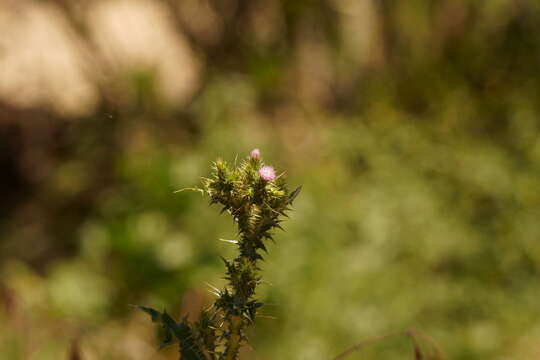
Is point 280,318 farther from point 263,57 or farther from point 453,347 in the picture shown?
point 263,57

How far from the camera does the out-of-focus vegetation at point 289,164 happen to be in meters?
2.68

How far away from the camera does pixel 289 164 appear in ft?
11.7

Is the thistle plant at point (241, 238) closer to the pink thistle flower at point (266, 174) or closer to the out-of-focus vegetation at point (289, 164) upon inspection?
the pink thistle flower at point (266, 174)

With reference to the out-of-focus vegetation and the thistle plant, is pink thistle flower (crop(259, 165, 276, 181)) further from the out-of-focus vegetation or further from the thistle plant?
the out-of-focus vegetation

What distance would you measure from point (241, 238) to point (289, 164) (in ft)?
9.01

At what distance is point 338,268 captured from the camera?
2783mm

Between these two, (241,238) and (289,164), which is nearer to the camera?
(241,238)

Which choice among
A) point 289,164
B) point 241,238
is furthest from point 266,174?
point 289,164

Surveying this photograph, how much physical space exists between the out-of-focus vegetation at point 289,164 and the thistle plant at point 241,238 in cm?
122

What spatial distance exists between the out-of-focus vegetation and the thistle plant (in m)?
1.22

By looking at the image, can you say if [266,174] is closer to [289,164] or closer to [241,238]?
[241,238]

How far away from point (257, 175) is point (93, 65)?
3.21m

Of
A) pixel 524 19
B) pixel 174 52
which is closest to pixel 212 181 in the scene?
pixel 174 52

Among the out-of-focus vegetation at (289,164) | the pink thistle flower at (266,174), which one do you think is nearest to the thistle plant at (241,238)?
the pink thistle flower at (266,174)
